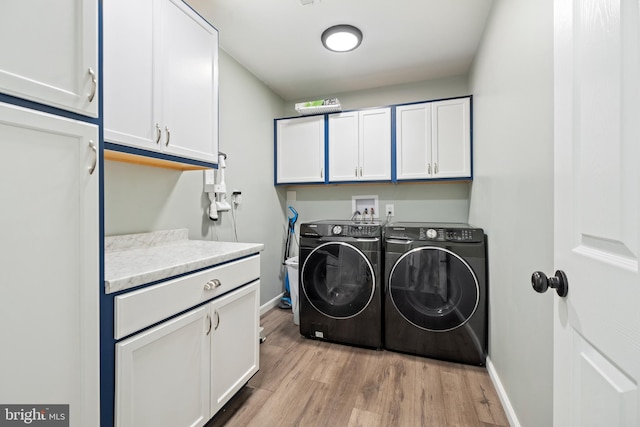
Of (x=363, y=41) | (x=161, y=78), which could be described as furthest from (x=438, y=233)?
(x=161, y=78)

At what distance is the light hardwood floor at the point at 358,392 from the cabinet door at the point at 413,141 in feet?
5.30

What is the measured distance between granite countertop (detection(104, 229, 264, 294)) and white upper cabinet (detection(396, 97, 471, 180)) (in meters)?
1.73

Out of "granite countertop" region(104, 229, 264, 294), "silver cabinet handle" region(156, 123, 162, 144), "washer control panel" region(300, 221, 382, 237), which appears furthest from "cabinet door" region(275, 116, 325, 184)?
"silver cabinet handle" region(156, 123, 162, 144)

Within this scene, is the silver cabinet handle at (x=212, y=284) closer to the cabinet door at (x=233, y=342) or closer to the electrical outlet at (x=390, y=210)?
the cabinet door at (x=233, y=342)

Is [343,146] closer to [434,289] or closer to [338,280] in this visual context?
[338,280]

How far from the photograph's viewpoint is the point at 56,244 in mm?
766

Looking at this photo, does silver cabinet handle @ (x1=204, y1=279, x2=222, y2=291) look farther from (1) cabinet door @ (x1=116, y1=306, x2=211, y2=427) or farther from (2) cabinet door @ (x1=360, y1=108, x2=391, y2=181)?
(2) cabinet door @ (x1=360, y1=108, x2=391, y2=181)

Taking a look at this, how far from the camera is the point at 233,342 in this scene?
1.43 meters

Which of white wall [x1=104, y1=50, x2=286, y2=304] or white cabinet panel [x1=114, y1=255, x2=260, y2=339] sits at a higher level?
white wall [x1=104, y1=50, x2=286, y2=304]

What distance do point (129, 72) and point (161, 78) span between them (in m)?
0.16

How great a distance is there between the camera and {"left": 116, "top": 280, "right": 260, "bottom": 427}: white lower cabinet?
952 mm

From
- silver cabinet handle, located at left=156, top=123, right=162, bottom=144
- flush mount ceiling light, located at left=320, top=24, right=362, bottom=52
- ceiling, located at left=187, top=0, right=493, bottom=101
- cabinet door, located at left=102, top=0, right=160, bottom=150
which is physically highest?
ceiling, located at left=187, top=0, right=493, bottom=101

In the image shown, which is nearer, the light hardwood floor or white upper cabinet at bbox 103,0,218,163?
white upper cabinet at bbox 103,0,218,163

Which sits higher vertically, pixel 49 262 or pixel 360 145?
pixel 360 145
